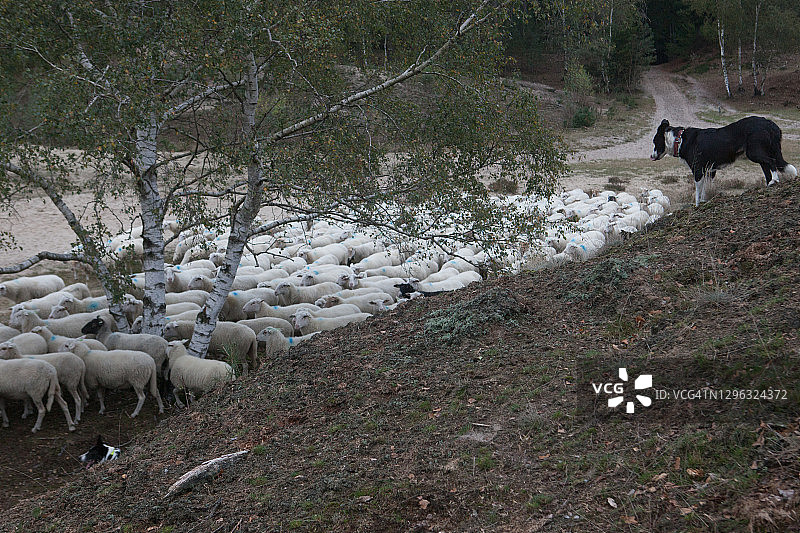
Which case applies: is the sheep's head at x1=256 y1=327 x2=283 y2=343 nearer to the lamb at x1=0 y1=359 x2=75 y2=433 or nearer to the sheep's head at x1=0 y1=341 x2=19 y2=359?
the lamb at x1=0 y1=359 x2=75 y2=433

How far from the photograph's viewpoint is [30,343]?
8.95 meters

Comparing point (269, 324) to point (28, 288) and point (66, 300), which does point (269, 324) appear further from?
point (28, 288)

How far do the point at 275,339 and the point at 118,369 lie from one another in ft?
7.40

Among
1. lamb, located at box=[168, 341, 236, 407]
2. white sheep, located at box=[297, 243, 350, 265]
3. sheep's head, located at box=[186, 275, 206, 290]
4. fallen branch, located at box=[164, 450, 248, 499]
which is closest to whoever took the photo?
fallen branch, located at box=[164, 450, 248, 499]

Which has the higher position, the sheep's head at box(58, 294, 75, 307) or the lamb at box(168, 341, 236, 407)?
the sheep's head at box(58, 294, 75, 307)

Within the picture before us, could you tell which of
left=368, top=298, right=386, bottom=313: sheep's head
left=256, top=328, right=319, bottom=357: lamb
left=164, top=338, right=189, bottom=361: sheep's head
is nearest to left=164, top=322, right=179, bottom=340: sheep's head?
left=164, top=338, right=189, bottom=361: sheep's head

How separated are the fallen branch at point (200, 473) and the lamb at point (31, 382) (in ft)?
14.4

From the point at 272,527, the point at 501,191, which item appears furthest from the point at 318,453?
the point at 501,191

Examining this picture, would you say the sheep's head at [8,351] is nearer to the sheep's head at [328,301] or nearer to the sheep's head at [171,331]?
the sheep's head at [171,331]

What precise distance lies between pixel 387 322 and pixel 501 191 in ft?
51.1

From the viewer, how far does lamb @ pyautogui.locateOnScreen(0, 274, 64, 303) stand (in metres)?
12.6

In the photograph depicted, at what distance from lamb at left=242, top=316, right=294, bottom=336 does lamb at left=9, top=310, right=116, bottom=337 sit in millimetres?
2283

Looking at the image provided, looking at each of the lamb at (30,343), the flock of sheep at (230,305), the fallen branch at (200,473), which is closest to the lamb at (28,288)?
the flock of sheep at (230,305)

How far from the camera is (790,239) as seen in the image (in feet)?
19.6
